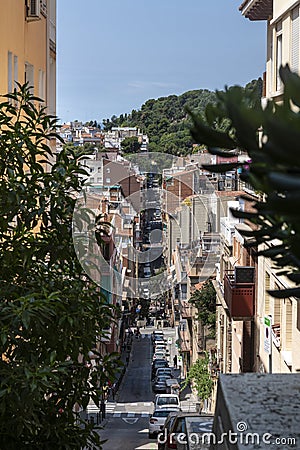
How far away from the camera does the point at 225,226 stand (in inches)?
997

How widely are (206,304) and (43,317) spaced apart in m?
26.9

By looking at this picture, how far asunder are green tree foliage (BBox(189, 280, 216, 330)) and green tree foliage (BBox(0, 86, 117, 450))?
83.1 ft

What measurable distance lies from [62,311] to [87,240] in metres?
0.89

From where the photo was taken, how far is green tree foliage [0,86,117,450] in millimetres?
4590

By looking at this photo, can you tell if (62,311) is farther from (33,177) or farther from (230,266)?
(230,266)

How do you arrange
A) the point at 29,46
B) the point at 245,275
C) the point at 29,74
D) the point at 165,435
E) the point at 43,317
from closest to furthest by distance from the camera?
the point at 43,317 → the point at 165,435 → the point at 29,46 → the point at 29,74 → the point at 245,275

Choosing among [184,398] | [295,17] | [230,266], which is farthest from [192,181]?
[184,398]

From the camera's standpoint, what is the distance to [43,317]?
188 inches

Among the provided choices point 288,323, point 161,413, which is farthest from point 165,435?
point 161,413

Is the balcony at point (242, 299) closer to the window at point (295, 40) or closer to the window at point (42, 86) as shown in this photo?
the window at point (42, 86)

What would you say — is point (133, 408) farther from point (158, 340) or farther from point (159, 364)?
point (158, 340)

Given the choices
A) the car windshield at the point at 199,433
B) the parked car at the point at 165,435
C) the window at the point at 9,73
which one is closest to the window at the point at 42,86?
the window at the point at 9,73

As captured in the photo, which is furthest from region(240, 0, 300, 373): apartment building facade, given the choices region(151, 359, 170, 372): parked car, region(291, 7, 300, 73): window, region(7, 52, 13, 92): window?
region(151, 359, 170, 372): parked car

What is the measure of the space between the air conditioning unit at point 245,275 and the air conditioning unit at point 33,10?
6718 millimetres
